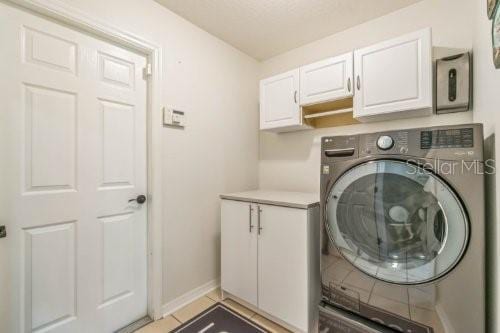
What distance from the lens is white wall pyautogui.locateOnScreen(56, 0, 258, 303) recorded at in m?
1.69

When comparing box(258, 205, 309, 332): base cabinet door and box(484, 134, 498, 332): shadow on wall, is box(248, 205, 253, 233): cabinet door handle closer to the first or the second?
box(258, 205, 309, 332): base cabinet door

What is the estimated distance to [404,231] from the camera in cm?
108

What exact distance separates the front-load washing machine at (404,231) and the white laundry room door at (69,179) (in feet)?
4.40

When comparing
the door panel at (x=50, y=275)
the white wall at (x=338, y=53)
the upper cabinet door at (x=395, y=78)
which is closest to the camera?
the door panel at (x=50, y=275)

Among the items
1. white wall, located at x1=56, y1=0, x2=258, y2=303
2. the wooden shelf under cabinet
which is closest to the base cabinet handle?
white wall, located at x1=56, y1=0, x2=258, y2=303

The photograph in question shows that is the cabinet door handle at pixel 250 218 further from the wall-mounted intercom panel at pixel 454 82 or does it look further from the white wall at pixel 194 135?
the wall-mounted intercom panel at pixel 454 82

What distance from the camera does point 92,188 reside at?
142 centimetres

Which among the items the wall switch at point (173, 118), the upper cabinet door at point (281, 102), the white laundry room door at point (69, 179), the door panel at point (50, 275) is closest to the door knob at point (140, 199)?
the white laundry room door at point (69, 179)

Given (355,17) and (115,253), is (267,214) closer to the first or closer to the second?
(115,253)

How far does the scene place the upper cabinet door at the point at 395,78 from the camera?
4.56 feet

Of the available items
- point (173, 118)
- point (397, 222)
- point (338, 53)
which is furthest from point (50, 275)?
point (338, 53)

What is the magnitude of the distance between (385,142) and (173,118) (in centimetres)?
145

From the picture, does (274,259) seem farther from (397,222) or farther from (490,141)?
(490,141)

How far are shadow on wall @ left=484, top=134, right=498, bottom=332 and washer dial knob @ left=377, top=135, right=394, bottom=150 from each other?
0.36 m
